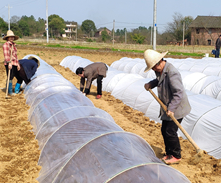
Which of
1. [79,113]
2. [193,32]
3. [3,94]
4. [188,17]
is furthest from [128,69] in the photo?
[188,17]

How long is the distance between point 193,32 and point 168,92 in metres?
50.9

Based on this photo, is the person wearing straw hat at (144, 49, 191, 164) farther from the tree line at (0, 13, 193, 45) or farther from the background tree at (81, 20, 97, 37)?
the background tree at (81, 20, 97, 37)

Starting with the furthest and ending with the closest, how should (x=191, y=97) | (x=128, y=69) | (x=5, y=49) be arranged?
(x=128, y=69) < (x=5, y=49) < (x=191, y=97)

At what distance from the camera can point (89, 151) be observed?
3037 millimetres

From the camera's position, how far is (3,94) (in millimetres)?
8289

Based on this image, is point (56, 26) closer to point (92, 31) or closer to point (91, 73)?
point (92, 31)

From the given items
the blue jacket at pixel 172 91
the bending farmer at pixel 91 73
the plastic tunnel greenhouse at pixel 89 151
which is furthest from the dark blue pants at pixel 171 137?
the bending farmer at pixel 91 73

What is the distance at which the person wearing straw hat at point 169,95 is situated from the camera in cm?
370

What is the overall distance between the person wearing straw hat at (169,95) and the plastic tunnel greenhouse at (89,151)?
2.47 feet

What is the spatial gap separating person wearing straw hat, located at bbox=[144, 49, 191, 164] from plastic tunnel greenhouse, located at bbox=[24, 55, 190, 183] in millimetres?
752

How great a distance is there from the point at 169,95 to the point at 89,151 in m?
1.63

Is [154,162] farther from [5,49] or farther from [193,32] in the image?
[193,32]

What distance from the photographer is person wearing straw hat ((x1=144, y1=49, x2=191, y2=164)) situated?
3701mm

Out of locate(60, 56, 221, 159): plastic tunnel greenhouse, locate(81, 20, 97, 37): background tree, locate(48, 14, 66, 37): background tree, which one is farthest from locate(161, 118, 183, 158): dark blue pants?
locate(81, 20, 97, 37): background tree
